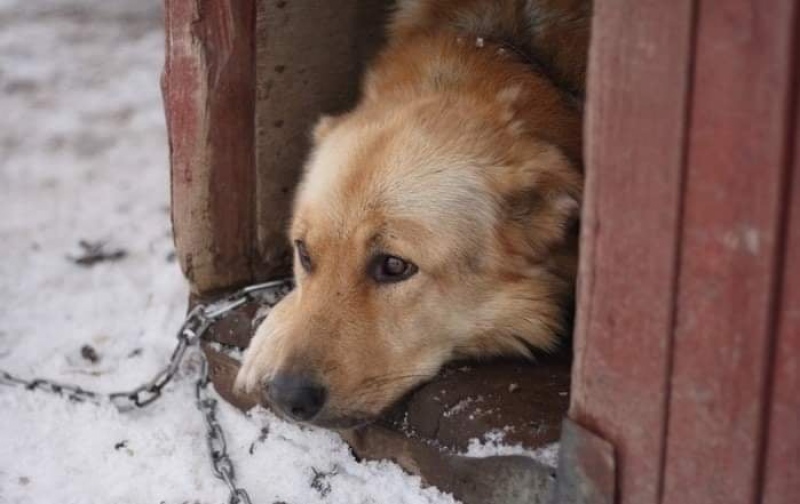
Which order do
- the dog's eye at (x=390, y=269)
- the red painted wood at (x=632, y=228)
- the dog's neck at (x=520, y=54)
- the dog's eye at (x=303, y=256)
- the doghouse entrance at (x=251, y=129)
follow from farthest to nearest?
the doghouse entrance at (x=251, y=129)
the dog's neck at (x=520, y=54)
the dog's eye at (x=303, y=256)
the dog's eye at (x=390, y=269)
the red painted wood at (x=632, y=228)

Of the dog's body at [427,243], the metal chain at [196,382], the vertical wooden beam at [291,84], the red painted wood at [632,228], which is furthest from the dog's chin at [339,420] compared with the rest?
the vertical wooden beam at [291,84]

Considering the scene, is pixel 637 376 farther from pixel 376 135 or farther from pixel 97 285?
pixel 97 285

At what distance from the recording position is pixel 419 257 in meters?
3.27

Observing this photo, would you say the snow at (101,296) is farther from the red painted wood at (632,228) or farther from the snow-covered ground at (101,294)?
the red painted wood at (632,228)

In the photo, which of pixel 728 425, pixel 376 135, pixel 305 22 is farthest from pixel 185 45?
pixel 728 425

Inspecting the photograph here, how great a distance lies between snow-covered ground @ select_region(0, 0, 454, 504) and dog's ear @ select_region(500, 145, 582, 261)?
74cm

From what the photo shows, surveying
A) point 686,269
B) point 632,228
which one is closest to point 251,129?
point 632,228

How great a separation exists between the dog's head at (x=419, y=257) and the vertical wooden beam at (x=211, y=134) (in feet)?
1.97

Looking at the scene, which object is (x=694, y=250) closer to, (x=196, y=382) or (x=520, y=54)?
(x=520, y=54)

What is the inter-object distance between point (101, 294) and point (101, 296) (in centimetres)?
1

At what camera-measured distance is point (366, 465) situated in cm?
340

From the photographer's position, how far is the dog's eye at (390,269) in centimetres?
327

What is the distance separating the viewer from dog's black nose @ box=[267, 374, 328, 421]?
10.3 ft

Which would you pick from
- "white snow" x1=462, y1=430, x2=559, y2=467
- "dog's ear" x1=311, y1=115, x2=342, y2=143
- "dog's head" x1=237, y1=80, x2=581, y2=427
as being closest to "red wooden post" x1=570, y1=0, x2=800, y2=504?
"white snow" x1=462, y1=430, x2=559, y2=467
